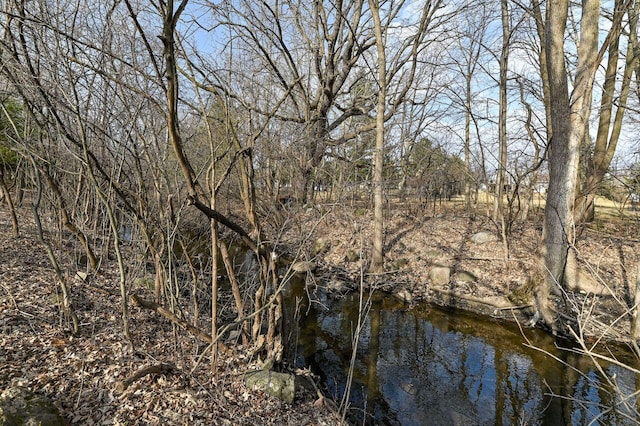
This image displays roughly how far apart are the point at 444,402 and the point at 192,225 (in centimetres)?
704

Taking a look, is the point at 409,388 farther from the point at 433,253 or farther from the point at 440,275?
the point at 433,253

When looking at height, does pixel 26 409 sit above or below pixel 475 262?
above

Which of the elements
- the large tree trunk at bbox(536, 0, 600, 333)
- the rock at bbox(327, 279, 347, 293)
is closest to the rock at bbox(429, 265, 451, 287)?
the large tree trunk at bbox(536, 0, 600, 333)

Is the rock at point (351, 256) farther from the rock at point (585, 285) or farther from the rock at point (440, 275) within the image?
the rock at point (585, 285)

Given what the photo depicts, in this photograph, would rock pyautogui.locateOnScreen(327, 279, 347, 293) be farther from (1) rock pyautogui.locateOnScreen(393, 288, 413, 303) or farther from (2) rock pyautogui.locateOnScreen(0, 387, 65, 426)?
(2) rock pyautogui.locateOnScreen(0, 387, 65, 426)

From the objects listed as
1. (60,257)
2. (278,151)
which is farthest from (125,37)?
(278,151)

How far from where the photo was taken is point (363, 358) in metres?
5.88

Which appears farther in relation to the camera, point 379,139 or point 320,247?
point 320,247

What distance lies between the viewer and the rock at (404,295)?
8383mm

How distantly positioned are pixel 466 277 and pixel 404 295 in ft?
5.21

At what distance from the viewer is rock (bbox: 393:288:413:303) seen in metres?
8.38

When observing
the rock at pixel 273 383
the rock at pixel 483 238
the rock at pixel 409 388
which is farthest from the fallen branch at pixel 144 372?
the rock at pixel 483 238

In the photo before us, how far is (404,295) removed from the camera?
852 centimetres

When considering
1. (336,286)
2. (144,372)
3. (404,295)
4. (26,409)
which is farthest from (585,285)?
(26,409)
